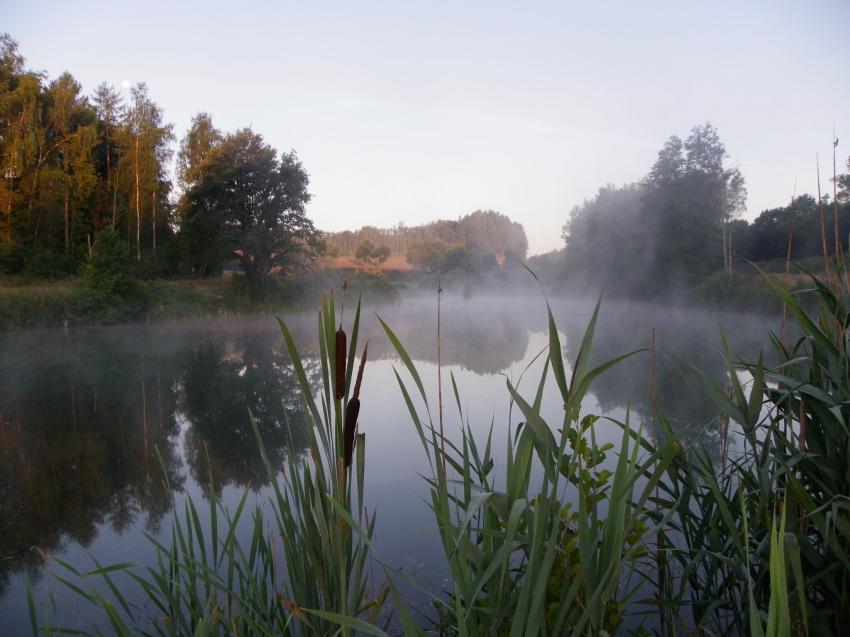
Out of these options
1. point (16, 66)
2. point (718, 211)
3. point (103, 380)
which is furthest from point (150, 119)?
point (718, 211)

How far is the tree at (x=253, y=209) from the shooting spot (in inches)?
719

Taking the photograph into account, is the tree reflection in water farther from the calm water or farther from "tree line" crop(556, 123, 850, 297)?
"tree line" crop(556, 123, 850, 297)

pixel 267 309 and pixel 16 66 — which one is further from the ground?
pixel 16 66

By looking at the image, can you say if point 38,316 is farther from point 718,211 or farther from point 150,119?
point 718,211

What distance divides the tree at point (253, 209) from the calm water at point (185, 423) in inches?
275

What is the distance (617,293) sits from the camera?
72.7 feet

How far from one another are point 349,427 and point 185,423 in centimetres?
516

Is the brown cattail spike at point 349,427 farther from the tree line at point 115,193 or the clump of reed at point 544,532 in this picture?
the tree line at point 115,193

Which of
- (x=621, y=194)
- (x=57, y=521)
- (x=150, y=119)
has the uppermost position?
(x=150, y=119)

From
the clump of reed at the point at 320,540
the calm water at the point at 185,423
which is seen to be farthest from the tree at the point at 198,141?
the clump of reed at the point at 320,540

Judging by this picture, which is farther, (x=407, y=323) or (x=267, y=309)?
(x=267, y=309)

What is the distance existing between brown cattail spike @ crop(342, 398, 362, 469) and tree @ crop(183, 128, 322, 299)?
59.4ft

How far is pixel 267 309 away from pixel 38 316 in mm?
6463

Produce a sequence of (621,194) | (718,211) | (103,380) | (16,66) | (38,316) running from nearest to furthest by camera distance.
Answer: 1. (103,380)
2. (38,316)
3. (16,66)
4. (718,211)
5. (621,194)
